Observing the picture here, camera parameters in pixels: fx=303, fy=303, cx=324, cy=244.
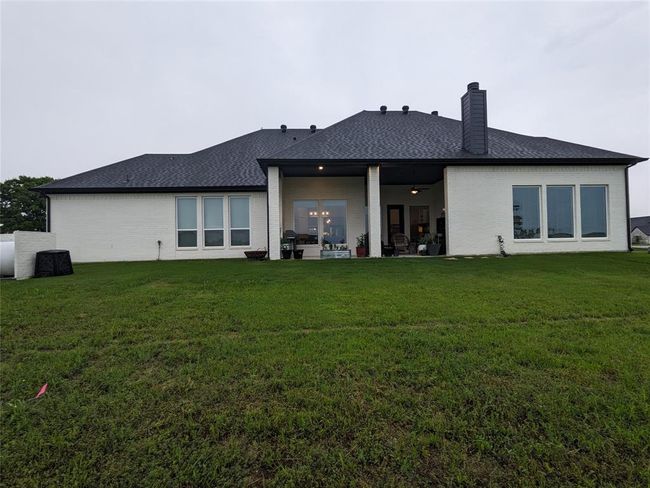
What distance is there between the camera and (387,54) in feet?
68.8

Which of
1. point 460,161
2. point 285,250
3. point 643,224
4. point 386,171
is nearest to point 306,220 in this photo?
point 285,250

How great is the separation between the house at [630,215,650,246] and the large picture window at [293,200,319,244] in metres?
54.9

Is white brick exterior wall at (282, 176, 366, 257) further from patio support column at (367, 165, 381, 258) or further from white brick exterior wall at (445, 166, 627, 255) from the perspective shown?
white brick exterior wall at (445, 166, 627, 255)

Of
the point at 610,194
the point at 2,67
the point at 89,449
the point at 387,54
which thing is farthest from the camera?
the point at 387,54

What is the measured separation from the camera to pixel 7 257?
26.6 ft

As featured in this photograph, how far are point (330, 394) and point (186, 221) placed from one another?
1231 centimetres

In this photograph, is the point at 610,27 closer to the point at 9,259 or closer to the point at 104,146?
the point at 9,259

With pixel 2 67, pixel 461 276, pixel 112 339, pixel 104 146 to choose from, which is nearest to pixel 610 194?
pixel 461 276

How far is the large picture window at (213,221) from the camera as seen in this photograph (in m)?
12.9

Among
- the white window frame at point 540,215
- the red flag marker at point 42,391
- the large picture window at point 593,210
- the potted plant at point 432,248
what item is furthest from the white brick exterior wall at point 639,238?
the red flag marker at point 42,391

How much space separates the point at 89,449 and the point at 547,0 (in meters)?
19.5

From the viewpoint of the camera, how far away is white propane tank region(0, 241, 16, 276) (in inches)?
318

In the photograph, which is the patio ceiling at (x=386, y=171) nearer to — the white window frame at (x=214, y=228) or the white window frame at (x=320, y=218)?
the white window frame at (x=320, y=218)

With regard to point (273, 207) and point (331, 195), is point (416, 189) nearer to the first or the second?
point (331, 195)
